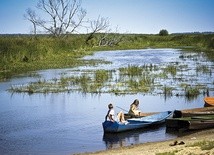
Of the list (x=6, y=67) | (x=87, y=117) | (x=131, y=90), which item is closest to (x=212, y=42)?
(x=6, y=67)

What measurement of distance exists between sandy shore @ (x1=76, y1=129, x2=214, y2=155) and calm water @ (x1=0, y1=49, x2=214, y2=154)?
944mm

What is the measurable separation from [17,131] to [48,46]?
39.4 metres

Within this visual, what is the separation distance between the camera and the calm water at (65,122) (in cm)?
1770

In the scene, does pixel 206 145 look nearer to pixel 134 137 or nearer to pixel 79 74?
pixel 134 137

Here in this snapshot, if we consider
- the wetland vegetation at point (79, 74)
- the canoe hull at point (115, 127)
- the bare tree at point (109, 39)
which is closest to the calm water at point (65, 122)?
the canoe hull at point (115, 127)

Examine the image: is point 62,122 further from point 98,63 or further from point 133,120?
point 98,63

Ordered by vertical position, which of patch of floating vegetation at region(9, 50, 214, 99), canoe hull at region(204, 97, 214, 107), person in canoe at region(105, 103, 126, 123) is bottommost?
person in canoe at region(105, 103, 126, 123)

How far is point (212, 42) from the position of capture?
73.2m

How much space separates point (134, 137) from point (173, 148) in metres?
4.43

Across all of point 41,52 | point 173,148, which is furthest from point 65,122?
point 41,52

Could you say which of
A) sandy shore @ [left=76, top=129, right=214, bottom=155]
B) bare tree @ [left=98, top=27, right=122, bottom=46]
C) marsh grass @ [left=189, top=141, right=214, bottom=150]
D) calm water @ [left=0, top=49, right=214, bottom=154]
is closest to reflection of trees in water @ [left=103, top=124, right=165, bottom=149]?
calm water @ [left=0, top=49, right=214, bottom=154]

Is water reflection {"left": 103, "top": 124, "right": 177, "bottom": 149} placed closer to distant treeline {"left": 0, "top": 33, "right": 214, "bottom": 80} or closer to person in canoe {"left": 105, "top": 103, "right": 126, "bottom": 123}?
person in canoe {"left": 105, "top": 103, "right": 126, "bottom": 123}

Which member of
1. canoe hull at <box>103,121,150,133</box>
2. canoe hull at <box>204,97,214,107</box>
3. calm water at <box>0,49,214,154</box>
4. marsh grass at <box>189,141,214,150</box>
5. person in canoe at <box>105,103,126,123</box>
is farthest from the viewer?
canoe hull at <box>204,97,214,107</box>

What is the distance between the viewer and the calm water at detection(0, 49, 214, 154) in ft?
58.1
